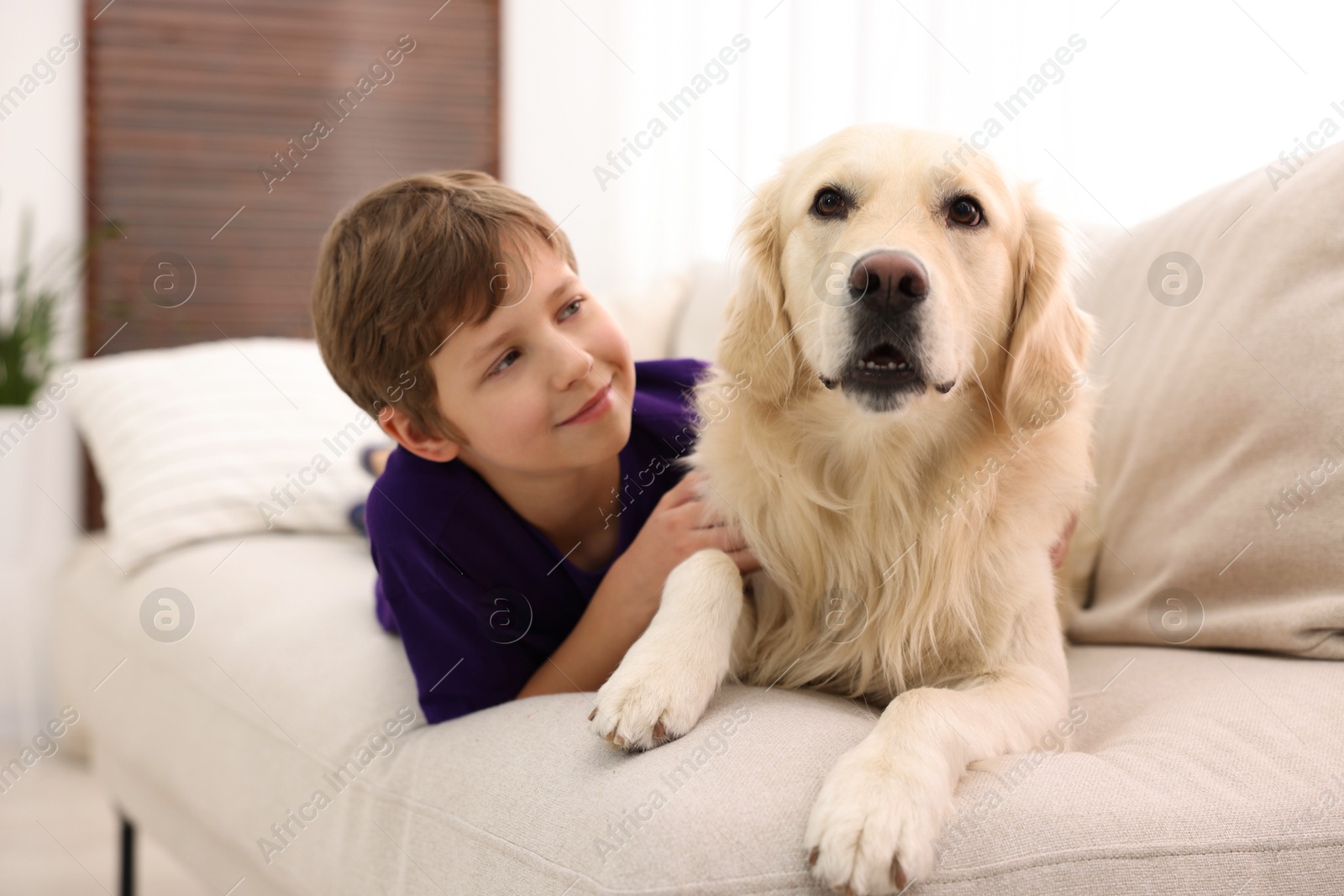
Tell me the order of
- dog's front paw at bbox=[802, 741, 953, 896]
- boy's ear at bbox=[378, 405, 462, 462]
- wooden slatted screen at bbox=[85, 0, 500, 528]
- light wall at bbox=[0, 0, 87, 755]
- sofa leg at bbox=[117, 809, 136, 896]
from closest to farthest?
Result: dog's front paw at bbox=[802, 741, 953, 896] → boy's ear at bbox=[378, 405, 462, 462] → sofa leg at bbox=[117, 809, 136, 896] → light wall at bbox=[0, 0, 87, 755] → wooden slatted screen at bbox=[85, 0, 500, 528]

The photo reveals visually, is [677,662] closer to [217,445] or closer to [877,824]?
[877,824]

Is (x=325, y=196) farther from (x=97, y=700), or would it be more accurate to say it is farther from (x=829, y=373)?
(x=829, y=373)

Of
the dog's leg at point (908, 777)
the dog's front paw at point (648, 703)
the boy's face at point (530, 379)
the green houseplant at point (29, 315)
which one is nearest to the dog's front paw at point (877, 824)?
the dog's leg at point (908, 777)

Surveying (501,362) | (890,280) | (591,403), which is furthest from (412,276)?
(890,280)

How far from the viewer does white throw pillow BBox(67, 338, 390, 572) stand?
7.98 feet

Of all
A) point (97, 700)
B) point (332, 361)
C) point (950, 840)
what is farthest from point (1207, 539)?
point (97, 700)

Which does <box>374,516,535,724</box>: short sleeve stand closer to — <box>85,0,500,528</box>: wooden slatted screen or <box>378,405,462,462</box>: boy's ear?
<box>378,405,462,462</box>: boy's ear

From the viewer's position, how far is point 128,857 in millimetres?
2342

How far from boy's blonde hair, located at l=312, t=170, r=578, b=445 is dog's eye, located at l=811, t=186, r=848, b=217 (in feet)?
1.52

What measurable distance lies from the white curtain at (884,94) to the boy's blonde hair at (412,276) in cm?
81

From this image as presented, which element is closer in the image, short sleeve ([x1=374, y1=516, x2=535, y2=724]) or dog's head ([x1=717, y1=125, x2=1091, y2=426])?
dog's head ([x1=717, y1=125, x2=1091, y2=426])

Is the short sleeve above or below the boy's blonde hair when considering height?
below

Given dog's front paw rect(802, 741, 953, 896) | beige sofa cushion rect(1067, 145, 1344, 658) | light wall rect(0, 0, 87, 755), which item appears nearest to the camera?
dog's front paw rect(802, 741, 953, 896)

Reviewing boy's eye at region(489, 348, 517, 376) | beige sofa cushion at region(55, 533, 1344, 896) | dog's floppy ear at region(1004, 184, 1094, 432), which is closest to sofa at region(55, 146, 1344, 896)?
beige sofa cushion at region(55, 533, 1344, 896)
